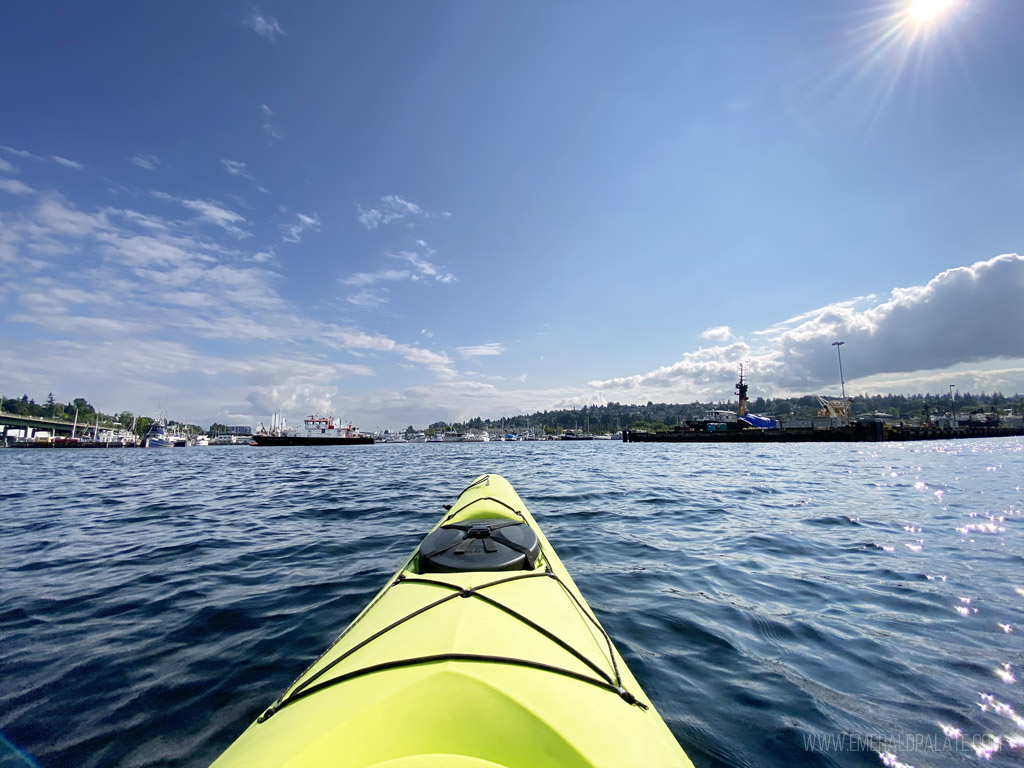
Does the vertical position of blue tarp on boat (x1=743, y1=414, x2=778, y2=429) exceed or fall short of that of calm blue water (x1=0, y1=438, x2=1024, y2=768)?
it exceeds it

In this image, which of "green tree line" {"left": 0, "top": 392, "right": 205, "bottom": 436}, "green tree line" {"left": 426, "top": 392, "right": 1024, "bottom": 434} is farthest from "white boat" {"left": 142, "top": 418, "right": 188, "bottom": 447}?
"green tree line" {"left": 426, "top": 392, "right": 1024, "bottom": 434}

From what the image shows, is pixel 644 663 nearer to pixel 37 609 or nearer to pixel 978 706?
pixel 978 706

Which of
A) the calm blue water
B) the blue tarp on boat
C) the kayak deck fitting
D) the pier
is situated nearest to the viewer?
the kayak deck fitting

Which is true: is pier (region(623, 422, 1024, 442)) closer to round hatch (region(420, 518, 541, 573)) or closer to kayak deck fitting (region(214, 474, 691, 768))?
round hatch (region(420, 518, 541, 573))

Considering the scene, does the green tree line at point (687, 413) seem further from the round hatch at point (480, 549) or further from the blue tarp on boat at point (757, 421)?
the round hatch at point (480, 549)

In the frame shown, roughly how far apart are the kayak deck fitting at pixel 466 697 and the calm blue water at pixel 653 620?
1.35 metres

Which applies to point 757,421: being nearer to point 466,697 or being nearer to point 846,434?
point 846,434

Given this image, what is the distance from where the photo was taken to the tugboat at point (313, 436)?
274 feet

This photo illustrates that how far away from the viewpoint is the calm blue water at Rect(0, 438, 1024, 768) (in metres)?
3.12

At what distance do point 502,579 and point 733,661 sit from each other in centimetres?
270

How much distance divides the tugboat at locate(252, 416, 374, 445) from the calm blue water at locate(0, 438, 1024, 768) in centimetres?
8016

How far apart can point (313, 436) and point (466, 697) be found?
9597 cm

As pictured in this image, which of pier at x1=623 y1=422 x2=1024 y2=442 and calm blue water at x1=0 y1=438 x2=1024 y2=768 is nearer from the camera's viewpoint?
calm blue water at x1=0 y1=438 x2=1024 y2=768

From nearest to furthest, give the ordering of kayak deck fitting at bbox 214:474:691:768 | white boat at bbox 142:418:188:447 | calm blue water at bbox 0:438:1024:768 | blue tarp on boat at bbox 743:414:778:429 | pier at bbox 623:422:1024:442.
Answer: kayak deck fitting at bbox 214:474:691:768
calm blue water at bbox 0:438:1024:768
pier at bbox 623:422:1024:442
blue tarp on boat at bbox 743:414:778:429
white boat at bbox 142:418:188:447
